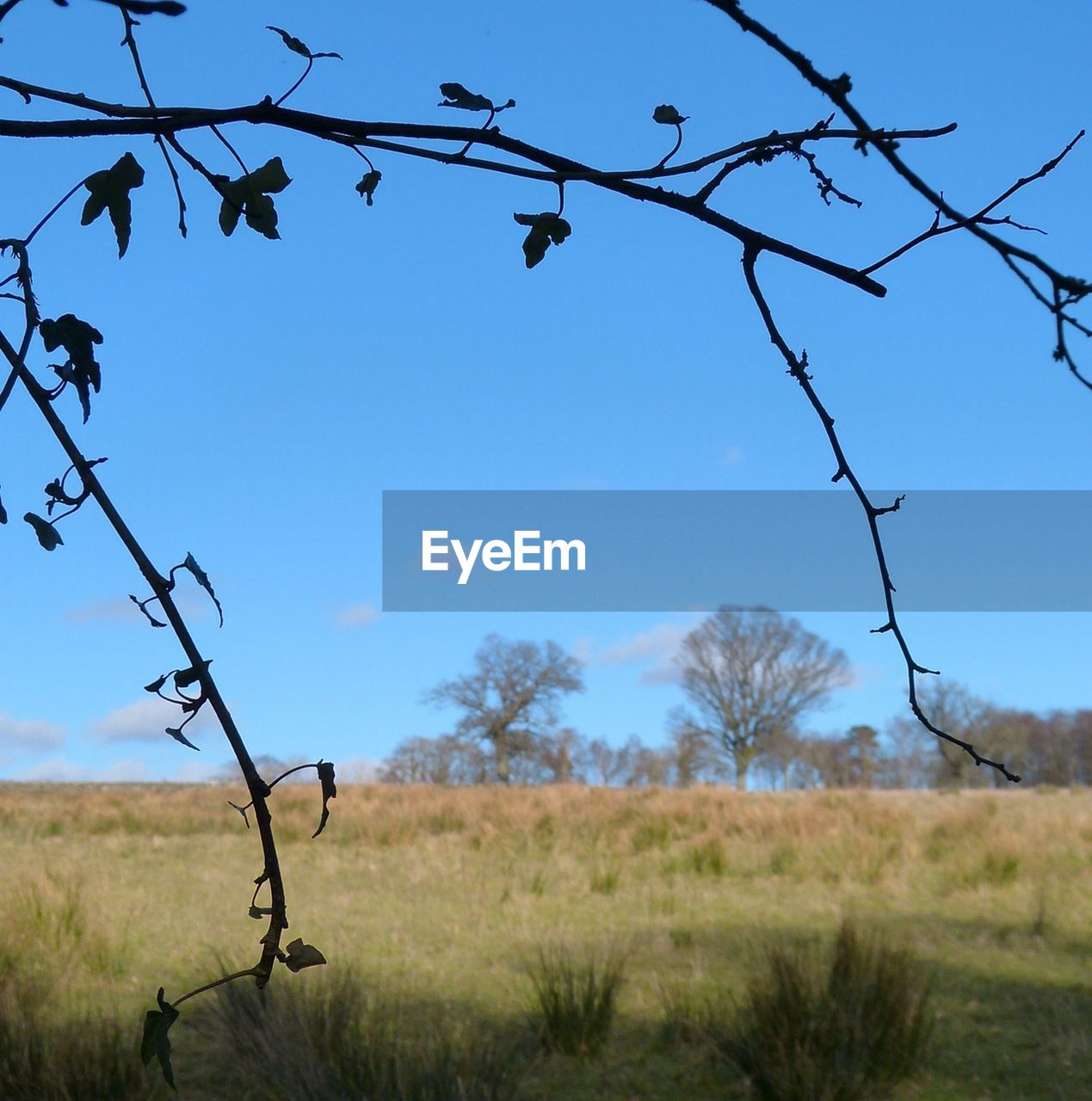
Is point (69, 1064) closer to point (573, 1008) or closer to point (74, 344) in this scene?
point (573, 1008)

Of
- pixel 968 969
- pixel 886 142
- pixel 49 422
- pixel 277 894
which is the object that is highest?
pixel 886 142

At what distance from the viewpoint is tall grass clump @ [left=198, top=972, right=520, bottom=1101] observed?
2799 mm

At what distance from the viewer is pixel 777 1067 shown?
3.06 meters

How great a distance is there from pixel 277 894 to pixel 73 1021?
336 centimetres

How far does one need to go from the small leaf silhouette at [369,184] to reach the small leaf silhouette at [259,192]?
0.21 feet

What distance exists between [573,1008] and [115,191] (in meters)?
3.25

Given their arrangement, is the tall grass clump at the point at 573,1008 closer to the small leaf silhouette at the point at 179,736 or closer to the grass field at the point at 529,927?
the grass field at the point at 529,927

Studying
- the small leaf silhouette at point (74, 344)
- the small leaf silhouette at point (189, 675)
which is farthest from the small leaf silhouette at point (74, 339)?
the small leaf silhouette at point (189, 675)

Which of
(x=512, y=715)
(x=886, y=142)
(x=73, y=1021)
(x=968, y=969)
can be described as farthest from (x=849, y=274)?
(x=512, y=715)

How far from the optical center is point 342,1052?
301 cm

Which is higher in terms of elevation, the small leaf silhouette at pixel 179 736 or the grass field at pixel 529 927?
the small leaf silhouette at pixel 179 736

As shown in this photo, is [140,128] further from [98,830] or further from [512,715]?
[512,715]

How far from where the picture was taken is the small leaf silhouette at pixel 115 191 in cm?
65

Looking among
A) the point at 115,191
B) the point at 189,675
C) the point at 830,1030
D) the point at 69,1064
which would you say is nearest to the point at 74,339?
the point at 115,191
